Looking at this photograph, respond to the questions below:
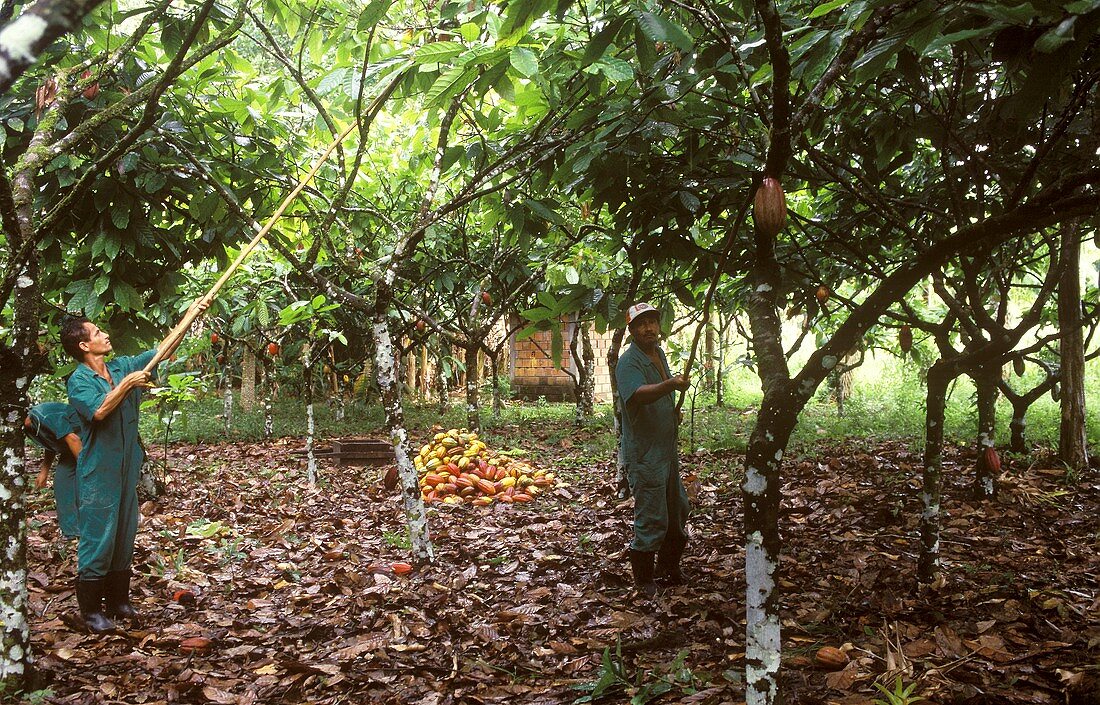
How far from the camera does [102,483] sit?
311 cm

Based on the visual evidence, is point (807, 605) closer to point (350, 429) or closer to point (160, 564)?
point (160, 564)

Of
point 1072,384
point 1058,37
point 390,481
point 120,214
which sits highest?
point 120,214

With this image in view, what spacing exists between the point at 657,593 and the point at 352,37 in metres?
2.92

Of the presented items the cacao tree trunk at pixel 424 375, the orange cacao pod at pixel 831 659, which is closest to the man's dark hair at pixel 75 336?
the orange cacao pod at pixel 831 659

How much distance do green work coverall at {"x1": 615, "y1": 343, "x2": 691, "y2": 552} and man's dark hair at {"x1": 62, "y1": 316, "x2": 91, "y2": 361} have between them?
2.45m

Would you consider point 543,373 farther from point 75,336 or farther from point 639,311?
point 75,336

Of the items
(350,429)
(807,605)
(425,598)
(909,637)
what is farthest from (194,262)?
Answer: (350,429)

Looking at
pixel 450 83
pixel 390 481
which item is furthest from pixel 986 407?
pixel 390 481

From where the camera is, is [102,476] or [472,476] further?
[472,476]

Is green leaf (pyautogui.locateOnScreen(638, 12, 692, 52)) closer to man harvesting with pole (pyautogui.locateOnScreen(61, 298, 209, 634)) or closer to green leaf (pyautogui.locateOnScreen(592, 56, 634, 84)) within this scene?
green leaf (pyautogui.locateOnScreen(592, 56, 634, 84))

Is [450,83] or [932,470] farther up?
[450,83]

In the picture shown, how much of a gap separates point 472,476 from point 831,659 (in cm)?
359

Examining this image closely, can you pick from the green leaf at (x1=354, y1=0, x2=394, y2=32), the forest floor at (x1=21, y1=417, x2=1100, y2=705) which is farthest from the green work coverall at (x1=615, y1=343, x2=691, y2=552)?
the green leaf at (x1=354, y1=0, x2=394, y2=32)

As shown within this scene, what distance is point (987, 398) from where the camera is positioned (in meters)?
3.94
